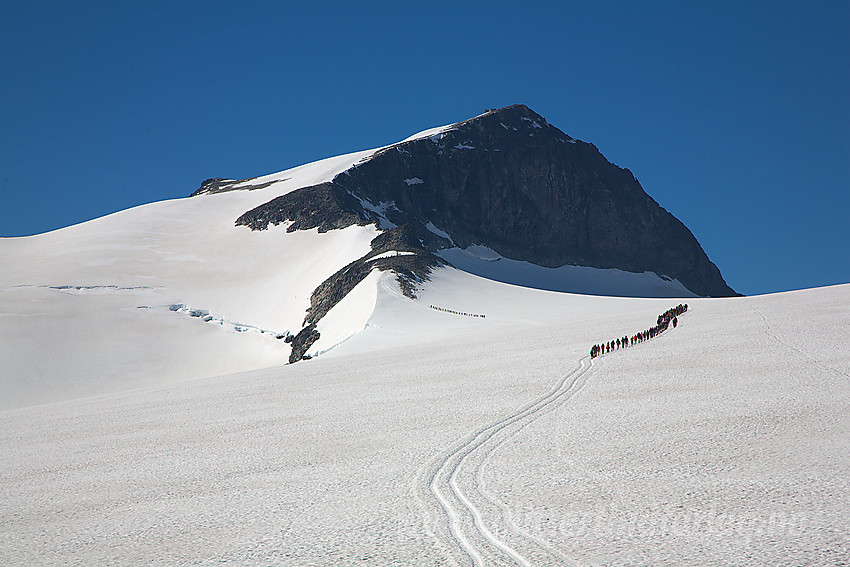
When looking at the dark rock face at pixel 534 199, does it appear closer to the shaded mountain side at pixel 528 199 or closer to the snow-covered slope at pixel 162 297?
the shaded mountain side at pixel 528 199

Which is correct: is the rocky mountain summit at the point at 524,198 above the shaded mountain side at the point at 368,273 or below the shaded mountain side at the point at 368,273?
above

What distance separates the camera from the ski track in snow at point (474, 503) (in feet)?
23.1

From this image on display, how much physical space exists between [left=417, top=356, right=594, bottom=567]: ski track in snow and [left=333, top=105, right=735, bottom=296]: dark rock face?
310 ft

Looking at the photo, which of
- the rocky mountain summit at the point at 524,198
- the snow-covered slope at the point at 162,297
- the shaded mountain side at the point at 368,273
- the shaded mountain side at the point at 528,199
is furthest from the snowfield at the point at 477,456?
the shaded mountain side at the point at 528,199

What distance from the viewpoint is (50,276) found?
6109cm

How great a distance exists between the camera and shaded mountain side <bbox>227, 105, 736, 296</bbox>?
362 feet

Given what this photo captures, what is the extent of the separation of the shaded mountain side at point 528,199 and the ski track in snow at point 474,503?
3545 inches

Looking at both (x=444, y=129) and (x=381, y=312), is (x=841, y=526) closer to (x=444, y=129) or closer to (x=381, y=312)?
(x=381, y=312)

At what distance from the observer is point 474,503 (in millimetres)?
8547

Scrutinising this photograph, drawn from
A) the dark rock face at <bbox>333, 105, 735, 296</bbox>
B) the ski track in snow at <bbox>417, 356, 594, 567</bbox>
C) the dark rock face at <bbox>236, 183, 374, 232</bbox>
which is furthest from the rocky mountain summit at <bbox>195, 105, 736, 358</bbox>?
the ski track in snow at <bbox>417, 356, 594, 567</bbox>

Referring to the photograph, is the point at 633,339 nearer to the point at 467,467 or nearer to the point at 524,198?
the point at 467,467

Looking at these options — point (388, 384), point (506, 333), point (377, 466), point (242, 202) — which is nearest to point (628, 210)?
point (242, 202)

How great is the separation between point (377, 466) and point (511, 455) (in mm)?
2145

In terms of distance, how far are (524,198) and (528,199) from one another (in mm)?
819
